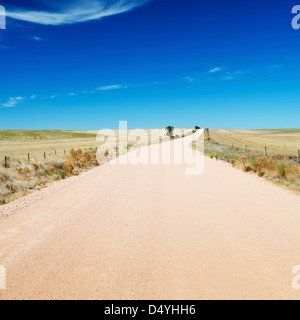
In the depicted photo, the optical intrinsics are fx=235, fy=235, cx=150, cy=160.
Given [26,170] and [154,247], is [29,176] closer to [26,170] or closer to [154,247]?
[26,170]

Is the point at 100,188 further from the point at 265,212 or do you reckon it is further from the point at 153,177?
the point at 265,212

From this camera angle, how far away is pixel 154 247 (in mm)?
4535

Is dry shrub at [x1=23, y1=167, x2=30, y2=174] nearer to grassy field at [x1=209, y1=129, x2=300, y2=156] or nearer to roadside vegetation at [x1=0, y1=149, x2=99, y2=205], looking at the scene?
roadside vegetation at [x1=0, y1=149, x2=99, y2=205]

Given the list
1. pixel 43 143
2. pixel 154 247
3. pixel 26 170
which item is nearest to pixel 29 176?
pixel 26 170

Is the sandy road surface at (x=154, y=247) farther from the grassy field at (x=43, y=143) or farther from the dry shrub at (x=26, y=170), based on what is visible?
the grassy field at (x=43, y=143)

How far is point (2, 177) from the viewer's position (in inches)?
415

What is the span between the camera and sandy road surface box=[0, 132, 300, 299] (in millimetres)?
3371

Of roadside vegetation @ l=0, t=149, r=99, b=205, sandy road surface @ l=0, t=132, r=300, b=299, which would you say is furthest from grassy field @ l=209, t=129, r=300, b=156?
sandy road surface @ l=0, t=132, r=300, b=299

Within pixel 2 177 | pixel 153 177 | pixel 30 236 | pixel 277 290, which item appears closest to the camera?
pixel 277 290

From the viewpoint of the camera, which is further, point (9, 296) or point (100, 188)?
point (100, 188)
